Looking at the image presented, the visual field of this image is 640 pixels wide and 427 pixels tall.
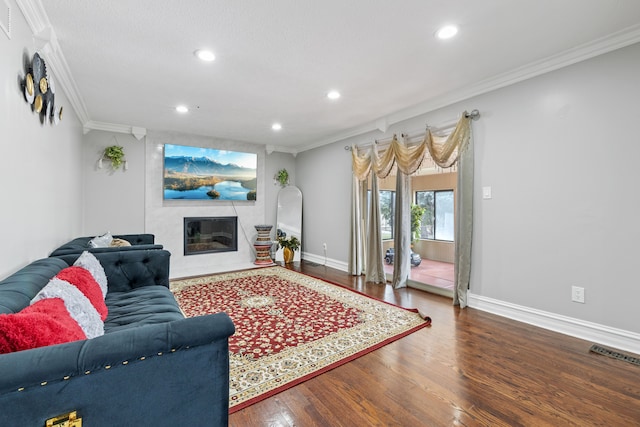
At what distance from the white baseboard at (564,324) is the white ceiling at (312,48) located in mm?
2242

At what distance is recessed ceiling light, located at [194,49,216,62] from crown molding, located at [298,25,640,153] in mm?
2485

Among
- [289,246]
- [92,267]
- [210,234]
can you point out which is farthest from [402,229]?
[210,234]

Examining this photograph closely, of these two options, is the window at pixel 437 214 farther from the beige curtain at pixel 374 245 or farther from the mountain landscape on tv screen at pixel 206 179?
the mountain landscape on tv screen at pixel 206 179

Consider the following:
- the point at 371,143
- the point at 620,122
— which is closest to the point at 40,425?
the point at 620,122

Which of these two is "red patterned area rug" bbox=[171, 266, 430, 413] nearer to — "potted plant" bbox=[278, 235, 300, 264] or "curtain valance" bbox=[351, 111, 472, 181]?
"potted plant" bbox=[278, 235, 300, 264]

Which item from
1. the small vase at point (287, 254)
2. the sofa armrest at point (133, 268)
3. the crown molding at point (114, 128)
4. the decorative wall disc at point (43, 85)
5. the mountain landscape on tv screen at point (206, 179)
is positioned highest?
the crown molding at point (114, 128)

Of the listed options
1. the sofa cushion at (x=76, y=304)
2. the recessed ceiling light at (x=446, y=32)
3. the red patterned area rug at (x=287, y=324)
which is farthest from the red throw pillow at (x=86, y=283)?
the recessed ceiling light at (x=446, y=32)

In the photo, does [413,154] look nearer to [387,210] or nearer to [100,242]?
[387,210]

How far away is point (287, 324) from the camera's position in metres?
2.77

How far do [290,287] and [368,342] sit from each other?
1.75 m

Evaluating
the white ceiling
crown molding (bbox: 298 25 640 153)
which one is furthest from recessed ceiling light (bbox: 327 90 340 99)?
crown molding (bbox: 298 25 640 153)

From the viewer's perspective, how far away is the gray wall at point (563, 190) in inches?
92.2

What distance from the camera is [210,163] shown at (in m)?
5.36

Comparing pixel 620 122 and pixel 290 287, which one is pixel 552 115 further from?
pixel 290 287
